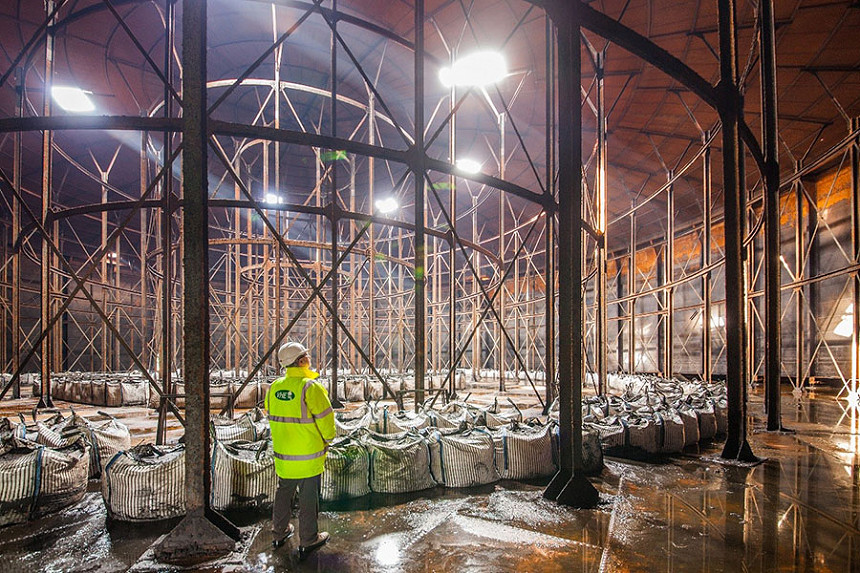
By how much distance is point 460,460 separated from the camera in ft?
17.8

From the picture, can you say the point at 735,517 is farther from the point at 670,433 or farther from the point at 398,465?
the point at 398,465

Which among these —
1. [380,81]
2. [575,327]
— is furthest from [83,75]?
[575,327]

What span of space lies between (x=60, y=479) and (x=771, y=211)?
11.9 m

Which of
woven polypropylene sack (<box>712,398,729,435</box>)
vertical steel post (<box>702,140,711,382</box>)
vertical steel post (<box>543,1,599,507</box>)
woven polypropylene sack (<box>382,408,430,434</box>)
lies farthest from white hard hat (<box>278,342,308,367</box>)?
vertical steel post (<box>702,140,711,382</box>)

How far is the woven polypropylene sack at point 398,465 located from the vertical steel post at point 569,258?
1.49 m

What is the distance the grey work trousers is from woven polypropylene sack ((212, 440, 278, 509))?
2.46ft

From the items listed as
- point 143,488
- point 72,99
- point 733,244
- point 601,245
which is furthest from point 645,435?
point 72,99

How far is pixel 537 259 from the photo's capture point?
93.8 feet

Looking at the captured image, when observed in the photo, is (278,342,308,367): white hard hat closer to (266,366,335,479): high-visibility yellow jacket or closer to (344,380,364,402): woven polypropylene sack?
(266,366,335,479): high-visibility yellow jacket

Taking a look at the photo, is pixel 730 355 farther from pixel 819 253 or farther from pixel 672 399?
pixel 819 253

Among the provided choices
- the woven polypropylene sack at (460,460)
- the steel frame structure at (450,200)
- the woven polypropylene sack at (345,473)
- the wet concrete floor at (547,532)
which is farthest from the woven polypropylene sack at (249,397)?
the woven polypropylene sack at (460,460)

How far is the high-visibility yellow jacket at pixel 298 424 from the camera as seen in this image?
3.82 m

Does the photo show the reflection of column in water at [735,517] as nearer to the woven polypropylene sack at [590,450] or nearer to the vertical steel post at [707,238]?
the woven polypropylene sack at [590,450]

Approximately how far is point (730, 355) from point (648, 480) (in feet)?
8.18
